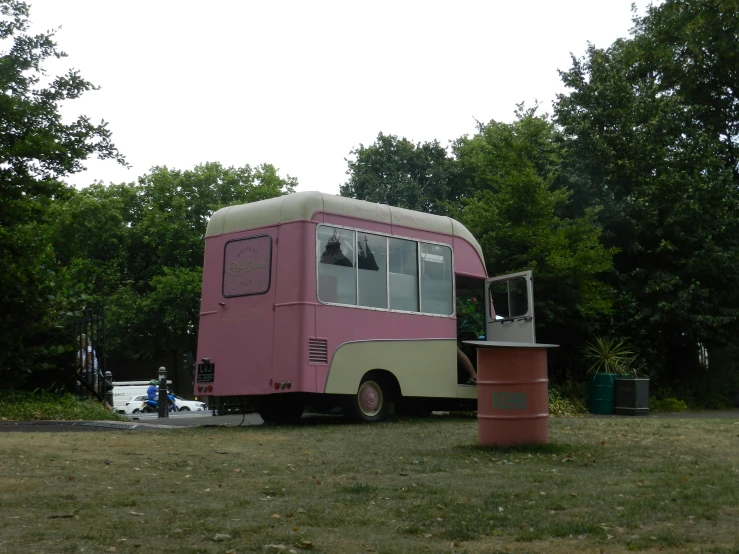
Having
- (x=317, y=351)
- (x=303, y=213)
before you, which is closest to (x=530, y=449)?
(x=317, y=351)

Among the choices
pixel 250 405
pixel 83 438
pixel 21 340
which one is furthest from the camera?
pixel 21 340

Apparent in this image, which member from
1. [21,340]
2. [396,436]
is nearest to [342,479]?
[396,436]

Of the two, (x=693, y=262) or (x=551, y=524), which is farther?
(x=693, y=262)

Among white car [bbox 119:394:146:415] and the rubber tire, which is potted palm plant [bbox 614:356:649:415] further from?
white car [bbox 119:394:146:415]

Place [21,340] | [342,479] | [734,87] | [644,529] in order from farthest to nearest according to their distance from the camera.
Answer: [734,87], [21,340], [342,479], [644,529]

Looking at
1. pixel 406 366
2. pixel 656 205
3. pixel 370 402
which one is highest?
pixel 656 205

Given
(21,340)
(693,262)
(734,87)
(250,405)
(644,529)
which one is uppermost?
(734,87)

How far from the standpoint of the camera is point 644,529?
237 inches

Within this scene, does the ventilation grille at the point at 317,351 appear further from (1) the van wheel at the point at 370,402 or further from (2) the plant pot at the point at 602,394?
(2) the plant pot at the point at 602,394

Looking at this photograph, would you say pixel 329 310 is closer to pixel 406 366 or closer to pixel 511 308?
pixel 406 366

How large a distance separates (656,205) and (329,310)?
12.2m

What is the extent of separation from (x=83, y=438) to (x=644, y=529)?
26.2ft

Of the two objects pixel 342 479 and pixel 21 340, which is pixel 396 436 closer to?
pixel 342 479

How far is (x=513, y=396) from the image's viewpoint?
10.6 meters
